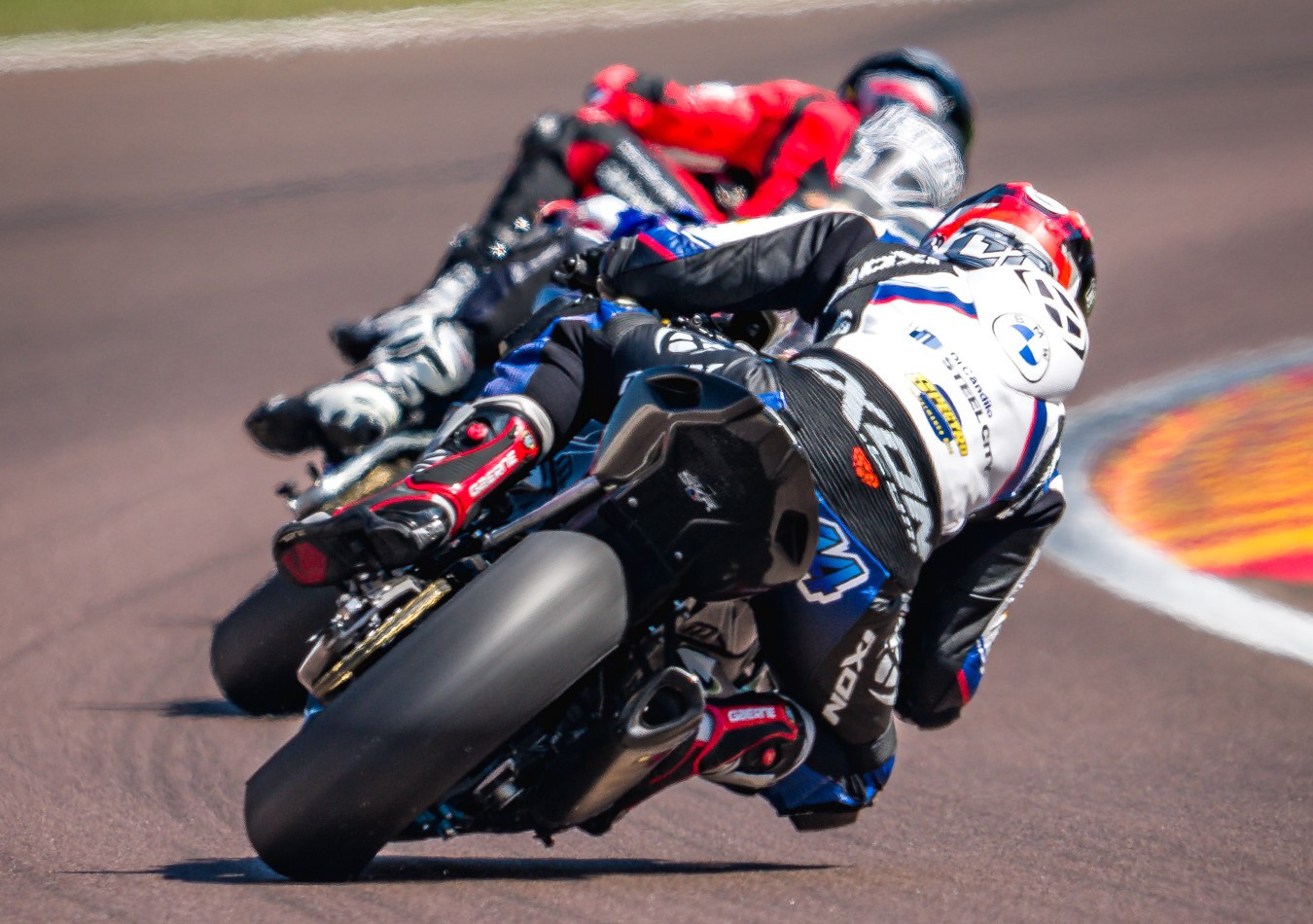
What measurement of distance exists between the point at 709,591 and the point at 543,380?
0.61 meters

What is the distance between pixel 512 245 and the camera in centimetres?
438

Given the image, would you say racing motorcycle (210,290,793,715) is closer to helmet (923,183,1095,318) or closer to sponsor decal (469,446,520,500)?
sponsor decal (469,446,520,500)

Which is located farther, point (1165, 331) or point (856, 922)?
point (1165, 331)

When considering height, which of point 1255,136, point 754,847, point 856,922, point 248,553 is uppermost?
point 856,922

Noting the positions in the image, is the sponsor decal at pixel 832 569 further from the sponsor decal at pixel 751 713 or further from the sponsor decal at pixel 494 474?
the sponsor decal at pixel 494 474

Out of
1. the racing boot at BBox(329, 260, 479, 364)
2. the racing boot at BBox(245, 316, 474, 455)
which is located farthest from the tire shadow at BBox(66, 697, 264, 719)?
the racing boot at BBox(329, 260, 479, 364)

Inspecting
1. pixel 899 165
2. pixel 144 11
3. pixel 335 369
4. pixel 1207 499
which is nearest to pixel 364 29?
pixel 144 11

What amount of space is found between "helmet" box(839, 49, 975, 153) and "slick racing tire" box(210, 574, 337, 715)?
2.15m

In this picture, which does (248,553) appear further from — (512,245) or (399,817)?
(399,817)

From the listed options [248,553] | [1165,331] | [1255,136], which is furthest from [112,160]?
[1255,136]

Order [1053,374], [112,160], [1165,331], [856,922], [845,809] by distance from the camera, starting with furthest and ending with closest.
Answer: [112,160] < [1165,331] < [845,809] < [1053,374] < [856,922]

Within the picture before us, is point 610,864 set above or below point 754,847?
above

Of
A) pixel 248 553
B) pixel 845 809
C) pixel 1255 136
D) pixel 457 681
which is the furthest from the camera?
pixel 1255 136

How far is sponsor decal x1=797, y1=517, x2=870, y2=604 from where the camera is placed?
10.1 feet
